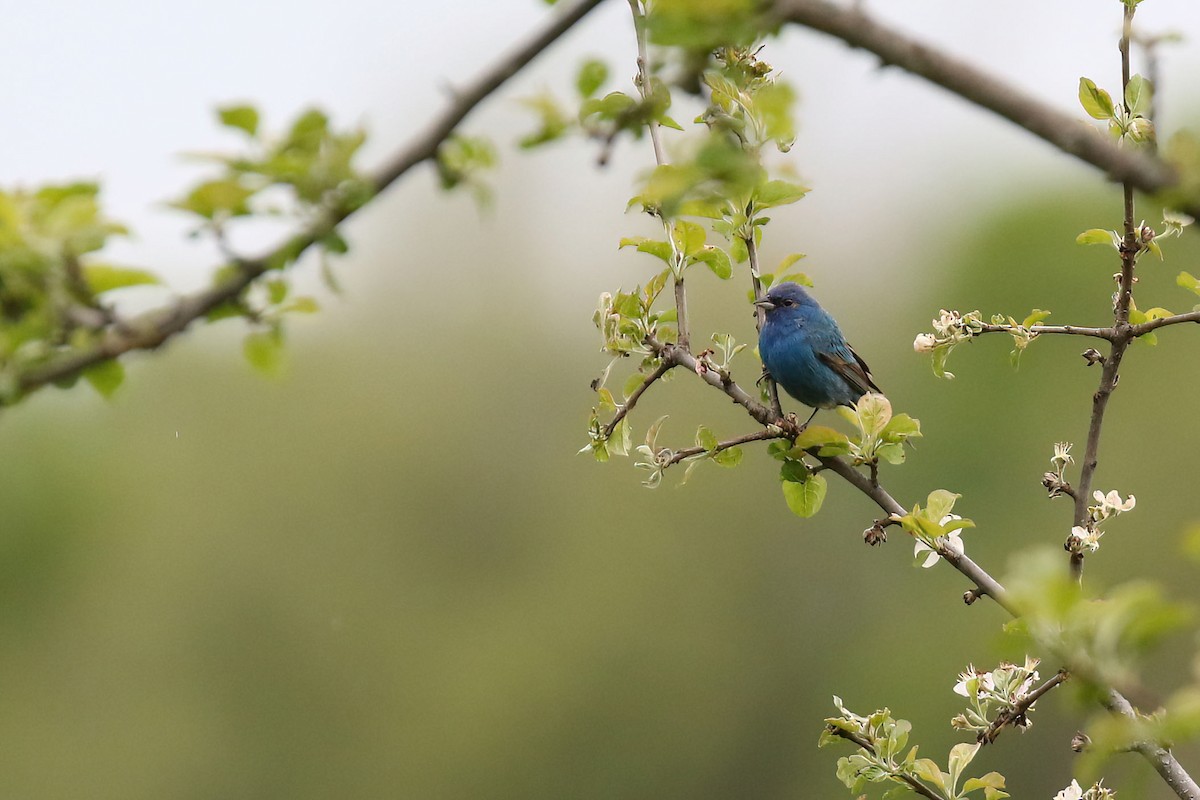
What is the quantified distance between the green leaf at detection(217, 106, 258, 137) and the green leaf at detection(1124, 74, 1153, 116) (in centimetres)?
253

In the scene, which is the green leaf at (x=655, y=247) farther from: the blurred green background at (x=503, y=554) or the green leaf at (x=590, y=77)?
the blurred green background at (x=503, y=554)

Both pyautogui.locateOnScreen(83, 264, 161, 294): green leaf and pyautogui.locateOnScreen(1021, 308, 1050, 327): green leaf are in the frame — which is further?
pyautogui.locateOnScreen(1021, 308, 1050, 327): green leaf

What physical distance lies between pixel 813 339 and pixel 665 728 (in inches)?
1057

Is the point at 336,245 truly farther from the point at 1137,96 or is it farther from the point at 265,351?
the point at 1137,96

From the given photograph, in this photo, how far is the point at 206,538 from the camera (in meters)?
35.6

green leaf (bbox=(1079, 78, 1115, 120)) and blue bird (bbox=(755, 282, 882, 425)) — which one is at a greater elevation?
blue bird (bbox=(755, 282, 882, 425))

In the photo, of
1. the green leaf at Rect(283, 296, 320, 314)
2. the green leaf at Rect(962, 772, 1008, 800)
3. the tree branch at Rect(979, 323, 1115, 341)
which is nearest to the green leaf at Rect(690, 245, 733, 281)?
the tree branch at Rect(979, 323, 1115, 341)

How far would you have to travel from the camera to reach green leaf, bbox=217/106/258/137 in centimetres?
210

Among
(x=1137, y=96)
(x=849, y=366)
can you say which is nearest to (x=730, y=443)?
(x=1137, y=96)

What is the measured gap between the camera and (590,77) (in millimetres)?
2359

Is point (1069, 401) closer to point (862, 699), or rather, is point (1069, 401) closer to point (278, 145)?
point (862, 699)

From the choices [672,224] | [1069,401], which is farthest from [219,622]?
[672,224]

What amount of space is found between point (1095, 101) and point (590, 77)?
1.92 m

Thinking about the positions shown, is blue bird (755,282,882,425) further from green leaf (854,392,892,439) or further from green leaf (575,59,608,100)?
green leaf (575,59,608,100)
